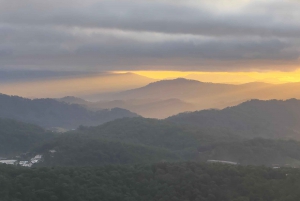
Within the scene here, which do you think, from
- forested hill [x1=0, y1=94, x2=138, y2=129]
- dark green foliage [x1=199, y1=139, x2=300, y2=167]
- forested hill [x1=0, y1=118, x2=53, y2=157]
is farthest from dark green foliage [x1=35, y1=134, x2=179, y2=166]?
forested hill [x1=0, y1=94, x2=138, y2=129]

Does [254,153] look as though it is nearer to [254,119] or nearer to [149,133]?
[149,133]

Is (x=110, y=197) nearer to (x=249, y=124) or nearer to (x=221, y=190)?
(x=221, y=190)

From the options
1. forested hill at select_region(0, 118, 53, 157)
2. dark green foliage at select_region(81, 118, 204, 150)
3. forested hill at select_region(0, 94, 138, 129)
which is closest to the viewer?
dark green foliage at select_region(81, 118, 204, 150)

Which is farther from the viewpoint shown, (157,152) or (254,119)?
(254,119)

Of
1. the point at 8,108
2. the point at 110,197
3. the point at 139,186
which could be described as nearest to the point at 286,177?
the point at 139,186

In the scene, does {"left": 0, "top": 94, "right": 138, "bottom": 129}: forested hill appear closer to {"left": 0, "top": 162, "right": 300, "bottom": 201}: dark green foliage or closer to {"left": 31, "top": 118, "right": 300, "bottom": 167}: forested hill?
{"left": 31, "top": 118, "right": 300, "bottom": 167}: forested hill

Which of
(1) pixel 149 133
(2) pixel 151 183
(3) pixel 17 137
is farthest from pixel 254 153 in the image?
(3) pixel 17 137

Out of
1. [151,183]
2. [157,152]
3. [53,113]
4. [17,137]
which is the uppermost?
[151,183]
